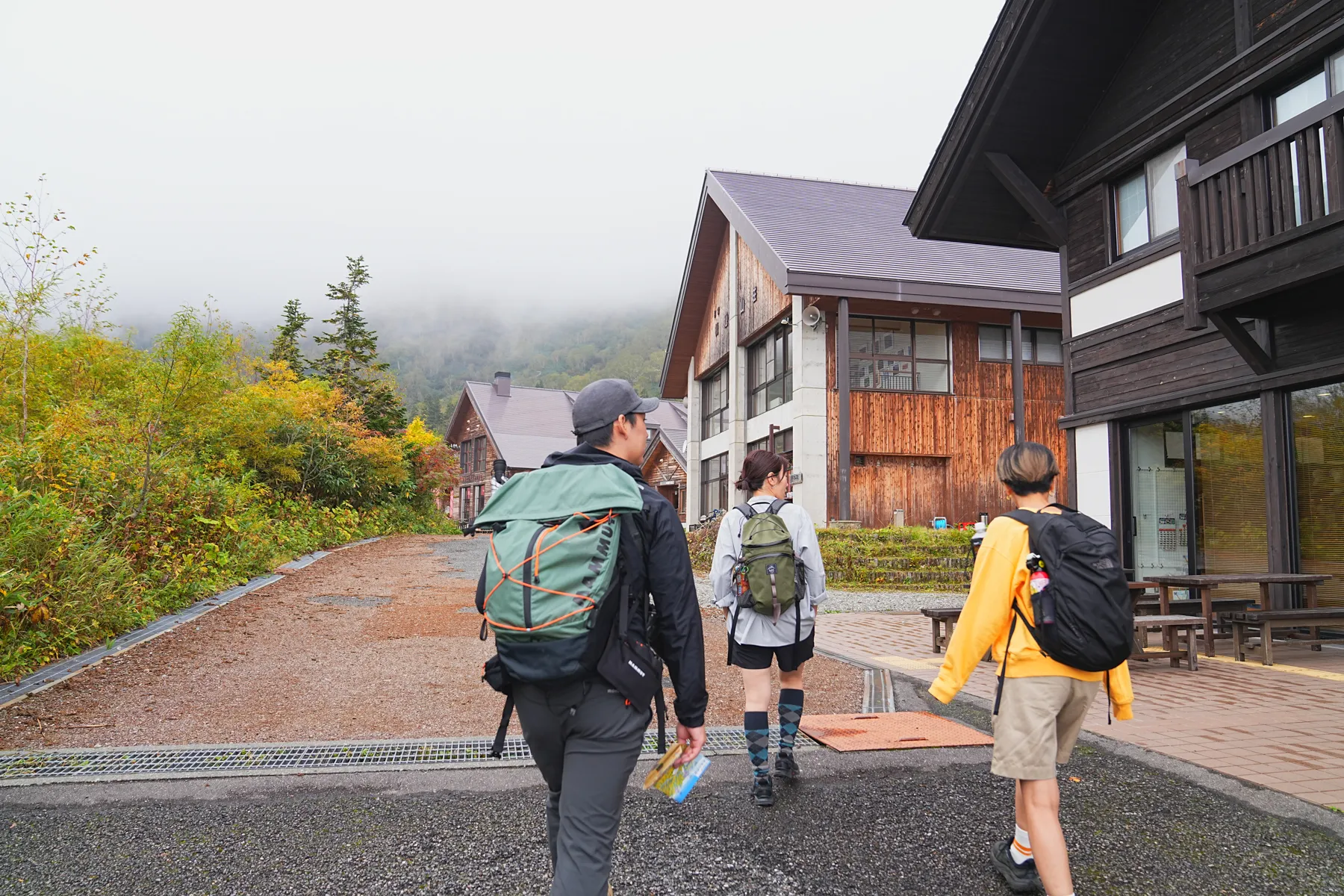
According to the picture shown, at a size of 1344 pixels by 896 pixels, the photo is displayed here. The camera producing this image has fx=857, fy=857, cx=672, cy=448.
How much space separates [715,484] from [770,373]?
197 inches

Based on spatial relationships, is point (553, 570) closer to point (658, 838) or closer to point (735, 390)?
point (658, 838)

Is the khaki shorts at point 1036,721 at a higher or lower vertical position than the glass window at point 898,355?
lower

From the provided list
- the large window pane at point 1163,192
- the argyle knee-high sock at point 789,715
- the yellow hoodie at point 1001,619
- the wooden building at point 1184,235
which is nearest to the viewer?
the yellow hoodie at point 1001,619

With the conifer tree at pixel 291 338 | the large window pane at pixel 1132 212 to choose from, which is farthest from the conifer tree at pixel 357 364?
the large window pane at pixel 1132 212

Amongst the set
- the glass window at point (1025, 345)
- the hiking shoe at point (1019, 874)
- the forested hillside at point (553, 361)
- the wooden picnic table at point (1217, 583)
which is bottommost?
the hiking shoe at point (1019, 874)

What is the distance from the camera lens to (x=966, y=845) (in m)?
3.47

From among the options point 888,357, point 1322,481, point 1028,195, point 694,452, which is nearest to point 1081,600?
point 1322,481

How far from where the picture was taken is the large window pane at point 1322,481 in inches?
305

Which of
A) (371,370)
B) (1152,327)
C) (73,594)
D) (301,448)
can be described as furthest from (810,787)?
(371,370)

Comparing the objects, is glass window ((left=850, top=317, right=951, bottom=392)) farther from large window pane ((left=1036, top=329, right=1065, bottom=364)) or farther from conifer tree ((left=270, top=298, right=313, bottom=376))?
conifer tree ((left=270, top=298, right=313, bottom=376))

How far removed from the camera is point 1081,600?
2.73 meters

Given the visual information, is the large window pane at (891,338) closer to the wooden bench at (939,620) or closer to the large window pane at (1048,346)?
the large window pane at (1048,346)

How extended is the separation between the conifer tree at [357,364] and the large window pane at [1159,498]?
24.3m

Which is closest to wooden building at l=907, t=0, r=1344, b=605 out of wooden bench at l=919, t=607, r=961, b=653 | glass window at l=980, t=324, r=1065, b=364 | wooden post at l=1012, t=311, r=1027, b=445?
wooden bench at l=919, t=607, r=961, b=653
